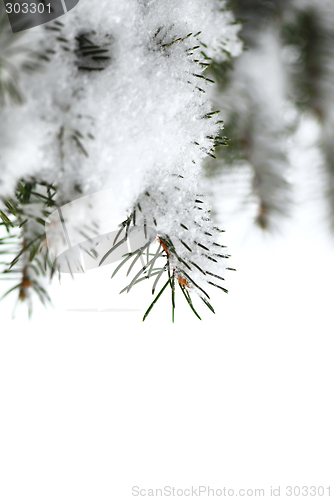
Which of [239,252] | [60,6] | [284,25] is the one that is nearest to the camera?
[60,6]

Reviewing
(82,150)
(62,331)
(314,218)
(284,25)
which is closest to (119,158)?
(82,150)

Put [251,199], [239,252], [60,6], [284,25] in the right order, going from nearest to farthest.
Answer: [60,6] → [284,25] → [251,199] → [239,252]

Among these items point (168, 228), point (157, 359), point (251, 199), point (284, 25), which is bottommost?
point (157, 359)

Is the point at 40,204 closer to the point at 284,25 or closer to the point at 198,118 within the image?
the point at 198,118

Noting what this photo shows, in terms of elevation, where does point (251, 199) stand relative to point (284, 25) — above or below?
below

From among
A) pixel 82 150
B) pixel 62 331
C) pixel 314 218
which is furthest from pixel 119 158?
pixel 62 331

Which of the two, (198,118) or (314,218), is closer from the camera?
(198,118)

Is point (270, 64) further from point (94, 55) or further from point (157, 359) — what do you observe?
point (157, 359)

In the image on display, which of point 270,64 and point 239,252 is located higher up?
point 270,64

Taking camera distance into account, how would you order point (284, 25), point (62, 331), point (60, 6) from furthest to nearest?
point (62, 331), point (284, 25), point (60, 6)
